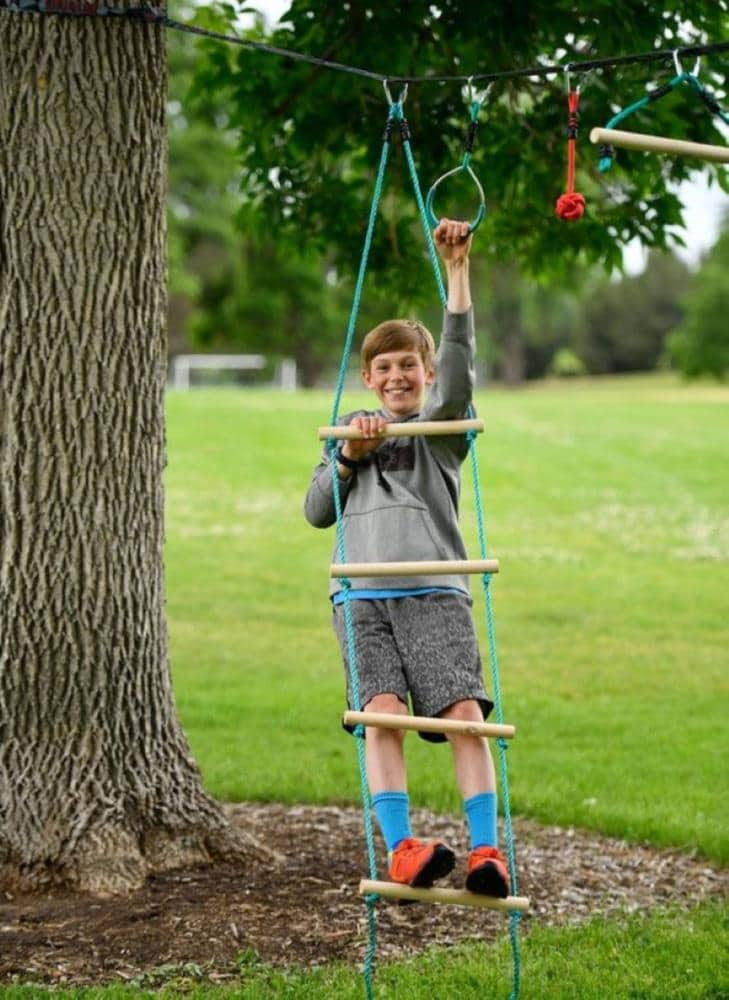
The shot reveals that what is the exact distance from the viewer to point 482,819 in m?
4.29

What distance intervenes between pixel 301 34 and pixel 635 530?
11.7m

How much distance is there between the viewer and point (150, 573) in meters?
5.52

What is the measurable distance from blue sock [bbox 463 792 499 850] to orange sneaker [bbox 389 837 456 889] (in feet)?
0.64

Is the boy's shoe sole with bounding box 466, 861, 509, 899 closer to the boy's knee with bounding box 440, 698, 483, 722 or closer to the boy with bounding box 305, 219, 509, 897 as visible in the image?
the boy with bounding box 305, 219, 509, 897

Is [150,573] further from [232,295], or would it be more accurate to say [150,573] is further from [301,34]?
[232,295]

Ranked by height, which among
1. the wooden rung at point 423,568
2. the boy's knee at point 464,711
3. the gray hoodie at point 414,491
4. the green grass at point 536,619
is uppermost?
the gray hoodie at point 414,491

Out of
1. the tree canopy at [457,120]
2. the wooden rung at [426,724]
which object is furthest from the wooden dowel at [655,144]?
the tree canopy at [457,120]

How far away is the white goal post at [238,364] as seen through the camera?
49.7m

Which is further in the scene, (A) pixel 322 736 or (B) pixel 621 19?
(A) pixel 322 736

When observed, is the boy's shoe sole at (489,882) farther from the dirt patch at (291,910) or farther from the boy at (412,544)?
the dirt patch at (291,910)

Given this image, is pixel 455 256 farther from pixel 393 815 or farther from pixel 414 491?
pixel 393 815

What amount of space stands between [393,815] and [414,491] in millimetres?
991

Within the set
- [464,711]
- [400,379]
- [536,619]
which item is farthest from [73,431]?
[536,619]

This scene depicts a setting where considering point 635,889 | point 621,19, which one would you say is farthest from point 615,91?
point 635,889
